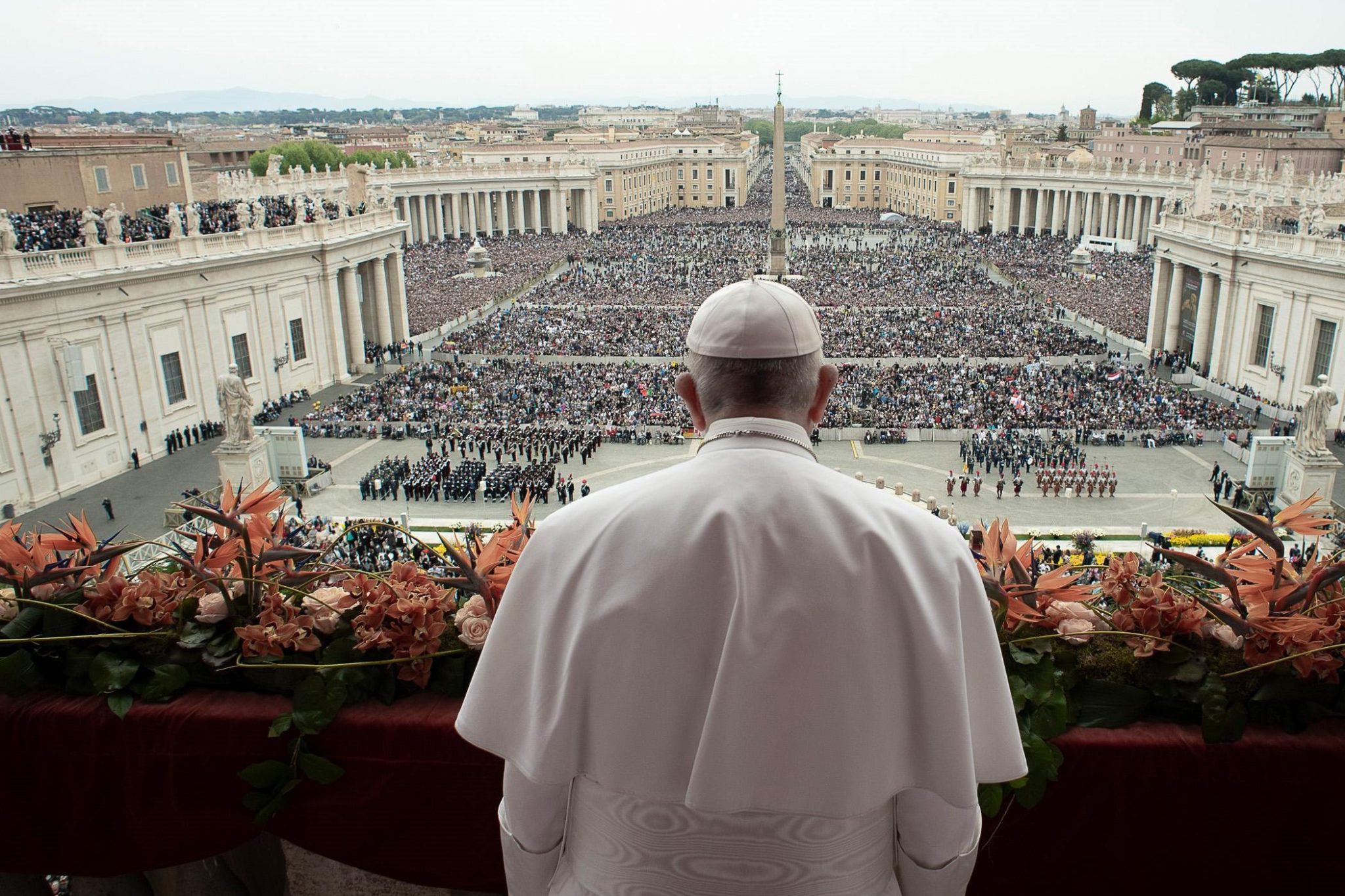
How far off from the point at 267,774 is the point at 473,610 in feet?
3.30

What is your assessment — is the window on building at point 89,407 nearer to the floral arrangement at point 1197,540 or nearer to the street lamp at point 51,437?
the street lamp at point 51,437

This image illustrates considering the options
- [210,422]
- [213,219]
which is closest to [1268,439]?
[210,422]

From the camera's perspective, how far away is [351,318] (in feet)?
142

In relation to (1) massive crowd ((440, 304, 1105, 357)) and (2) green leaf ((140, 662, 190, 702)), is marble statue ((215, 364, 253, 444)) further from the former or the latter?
(2) green leaf ((140, 662, 190, 702))

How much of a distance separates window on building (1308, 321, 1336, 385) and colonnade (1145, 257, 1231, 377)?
200 inches

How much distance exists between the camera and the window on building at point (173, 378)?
32.5m

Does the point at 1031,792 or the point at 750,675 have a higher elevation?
the point at 750,675

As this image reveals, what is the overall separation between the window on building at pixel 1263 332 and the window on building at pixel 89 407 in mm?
40239

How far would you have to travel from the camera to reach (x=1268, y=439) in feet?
87.0

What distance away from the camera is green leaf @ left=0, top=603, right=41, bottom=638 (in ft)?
13.7

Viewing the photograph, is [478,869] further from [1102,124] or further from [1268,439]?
[1102,124]

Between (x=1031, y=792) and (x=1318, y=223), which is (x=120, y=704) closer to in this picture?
(x=1031, y=792)

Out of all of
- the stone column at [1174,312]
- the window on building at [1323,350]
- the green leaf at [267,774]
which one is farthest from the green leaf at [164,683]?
the stone column at [1174,312]

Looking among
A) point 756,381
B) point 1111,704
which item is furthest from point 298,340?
point 756,381
